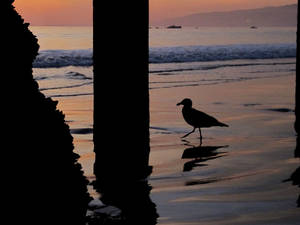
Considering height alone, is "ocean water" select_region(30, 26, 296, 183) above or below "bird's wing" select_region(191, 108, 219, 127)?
above

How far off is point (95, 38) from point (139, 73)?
16.5 inches

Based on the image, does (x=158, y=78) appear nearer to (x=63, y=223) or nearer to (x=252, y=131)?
(x=252, y=131)

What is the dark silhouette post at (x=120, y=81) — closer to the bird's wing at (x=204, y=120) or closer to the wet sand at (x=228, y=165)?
the wet sand at (x=228, y=165)

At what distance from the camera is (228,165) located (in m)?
7.31

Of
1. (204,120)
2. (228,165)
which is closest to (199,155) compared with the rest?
(228,165)

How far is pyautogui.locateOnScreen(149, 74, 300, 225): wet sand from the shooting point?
17.4ft

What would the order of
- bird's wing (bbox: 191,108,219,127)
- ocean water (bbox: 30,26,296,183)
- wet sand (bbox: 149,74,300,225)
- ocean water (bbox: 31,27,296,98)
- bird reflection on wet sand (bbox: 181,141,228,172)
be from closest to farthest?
1. wet sand (bbox: 149,74,300,225)
2. bird reflection on wet sand (bbox: 181,141,228,172)
3. bird's wing (bbox: 191,108,219,127)
4. ocean water (bbox: 30,26,296,183)
5. ocean water (bbox: 31,27,296,98)

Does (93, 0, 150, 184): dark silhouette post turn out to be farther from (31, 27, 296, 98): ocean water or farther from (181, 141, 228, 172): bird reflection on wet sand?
(31, 27, 296, 98): ocean water

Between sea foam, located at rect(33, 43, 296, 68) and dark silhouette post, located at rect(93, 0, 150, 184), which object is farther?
sea foam, located at rect(33, 43, 296, 68)

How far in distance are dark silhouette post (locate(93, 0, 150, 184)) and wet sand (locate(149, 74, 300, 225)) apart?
63cm

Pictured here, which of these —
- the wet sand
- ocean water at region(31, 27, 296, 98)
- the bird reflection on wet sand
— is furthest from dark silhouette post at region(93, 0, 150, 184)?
ocean water at region(31, 27, 296, 98)

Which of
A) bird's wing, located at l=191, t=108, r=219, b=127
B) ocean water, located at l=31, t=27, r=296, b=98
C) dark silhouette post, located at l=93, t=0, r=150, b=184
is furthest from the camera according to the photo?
ocean water, located at l=31, t=27, r=296, b=98

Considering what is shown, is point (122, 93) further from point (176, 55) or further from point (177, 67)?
point (176, 55)

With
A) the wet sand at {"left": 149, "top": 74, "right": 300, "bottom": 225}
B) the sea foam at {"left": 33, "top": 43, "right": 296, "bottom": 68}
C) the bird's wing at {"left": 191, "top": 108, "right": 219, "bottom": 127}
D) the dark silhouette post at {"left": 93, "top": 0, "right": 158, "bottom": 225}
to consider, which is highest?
the sea foam at {"left": 33, "top": 43, "right": 296, "bottom": 68}
